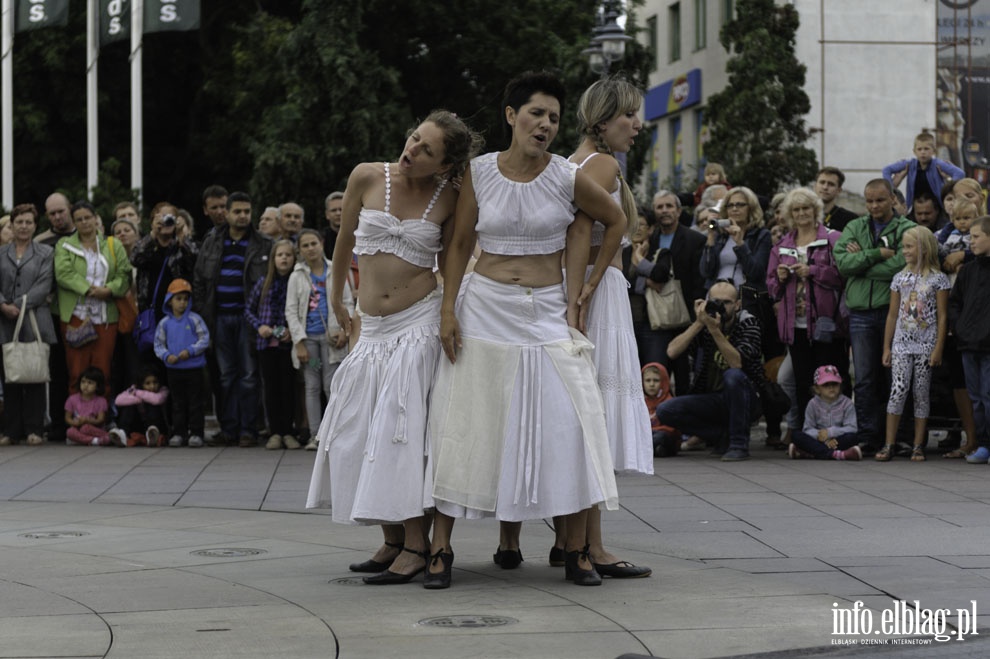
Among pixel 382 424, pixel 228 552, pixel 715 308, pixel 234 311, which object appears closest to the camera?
pixel 382 424

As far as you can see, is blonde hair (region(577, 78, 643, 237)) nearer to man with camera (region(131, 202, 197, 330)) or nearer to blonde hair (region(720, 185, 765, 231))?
blonde hair (region(720, 185, 765, 231))

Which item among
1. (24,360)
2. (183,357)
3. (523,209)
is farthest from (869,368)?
(24,360)

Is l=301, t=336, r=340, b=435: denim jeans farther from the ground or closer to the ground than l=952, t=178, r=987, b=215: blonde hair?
closer to the ground

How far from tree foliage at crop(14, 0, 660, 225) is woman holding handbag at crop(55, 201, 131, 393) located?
49.7ft

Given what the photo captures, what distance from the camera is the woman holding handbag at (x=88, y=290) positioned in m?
15.0

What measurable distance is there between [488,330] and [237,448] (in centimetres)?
788

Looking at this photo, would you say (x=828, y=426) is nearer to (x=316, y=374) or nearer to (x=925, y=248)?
(x=925, y=248)

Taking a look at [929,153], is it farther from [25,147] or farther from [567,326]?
[25,147]

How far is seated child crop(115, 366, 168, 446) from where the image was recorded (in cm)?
1481

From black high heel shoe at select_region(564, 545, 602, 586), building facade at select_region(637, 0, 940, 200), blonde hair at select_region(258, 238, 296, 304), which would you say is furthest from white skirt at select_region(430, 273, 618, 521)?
building facade at select_region(637, 0, 940, 200)

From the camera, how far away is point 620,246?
7320 millimetres

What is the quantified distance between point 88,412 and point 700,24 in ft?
113

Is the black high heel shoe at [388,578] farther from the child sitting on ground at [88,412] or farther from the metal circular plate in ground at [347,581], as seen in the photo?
the child sitting on ground at [88,412]

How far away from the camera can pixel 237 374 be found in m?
14.8
